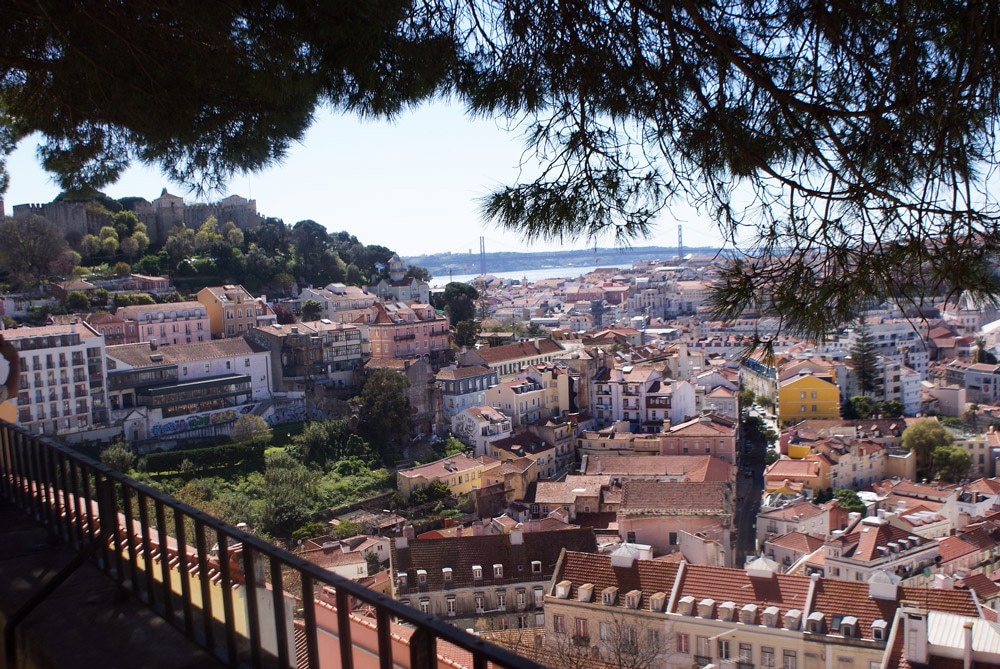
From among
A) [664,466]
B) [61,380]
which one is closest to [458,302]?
[664,466]

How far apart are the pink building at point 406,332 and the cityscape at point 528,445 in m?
0.06

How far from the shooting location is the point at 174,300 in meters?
22.1

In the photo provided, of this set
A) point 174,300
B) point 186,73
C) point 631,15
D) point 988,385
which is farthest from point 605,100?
point 988,385

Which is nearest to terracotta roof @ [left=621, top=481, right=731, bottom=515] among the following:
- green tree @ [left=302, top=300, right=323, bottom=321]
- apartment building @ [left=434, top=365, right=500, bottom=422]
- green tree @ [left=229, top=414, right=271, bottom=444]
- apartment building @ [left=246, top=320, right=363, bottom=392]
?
apartment building @ [left=434, top=365, right=500, bottom=422]

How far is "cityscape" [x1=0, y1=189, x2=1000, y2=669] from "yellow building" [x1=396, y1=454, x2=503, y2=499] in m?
0.06

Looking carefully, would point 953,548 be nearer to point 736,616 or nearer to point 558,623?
point 736,616

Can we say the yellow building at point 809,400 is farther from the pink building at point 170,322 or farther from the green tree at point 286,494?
the pink building at point 170,322

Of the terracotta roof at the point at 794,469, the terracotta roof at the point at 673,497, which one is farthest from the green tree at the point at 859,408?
the terracotta roof at the point at 673,497

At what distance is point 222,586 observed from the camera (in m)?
1.37

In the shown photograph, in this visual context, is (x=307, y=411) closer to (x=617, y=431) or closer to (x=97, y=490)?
(x=617, y=431)

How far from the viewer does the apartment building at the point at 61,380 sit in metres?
14.7

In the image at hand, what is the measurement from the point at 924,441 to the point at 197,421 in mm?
13649

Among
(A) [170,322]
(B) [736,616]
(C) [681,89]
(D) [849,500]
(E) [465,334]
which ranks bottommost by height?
(D) [849,500]

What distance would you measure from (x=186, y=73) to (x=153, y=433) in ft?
47.2
